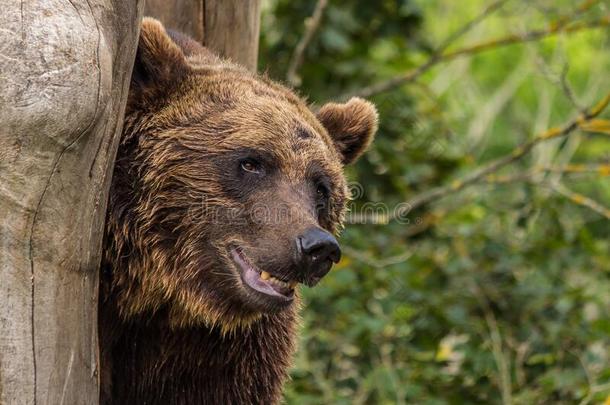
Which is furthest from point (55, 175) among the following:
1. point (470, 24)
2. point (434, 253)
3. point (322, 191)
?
point (434, 253)

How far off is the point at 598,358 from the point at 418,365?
140 cm

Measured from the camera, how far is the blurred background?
25.1 feet

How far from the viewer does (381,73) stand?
30.2 ft

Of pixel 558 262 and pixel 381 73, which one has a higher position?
pixel 381 73

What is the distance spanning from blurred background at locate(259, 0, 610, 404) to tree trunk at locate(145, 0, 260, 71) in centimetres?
140

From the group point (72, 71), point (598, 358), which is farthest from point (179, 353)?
point (598, 358)

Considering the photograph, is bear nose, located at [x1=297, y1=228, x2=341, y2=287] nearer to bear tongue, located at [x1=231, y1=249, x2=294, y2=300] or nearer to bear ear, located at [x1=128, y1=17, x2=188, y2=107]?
bear tongue, located at [x1=231, y1=249, x2=294, y2=300]

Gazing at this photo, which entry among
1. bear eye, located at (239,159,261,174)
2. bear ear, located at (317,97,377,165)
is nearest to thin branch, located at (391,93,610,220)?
bear ear, located at (317,97,377,165)

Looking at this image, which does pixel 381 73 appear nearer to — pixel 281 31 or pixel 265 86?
pixel 281 31

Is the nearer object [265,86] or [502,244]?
[265,86]

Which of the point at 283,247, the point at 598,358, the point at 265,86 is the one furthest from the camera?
the point at 598,358

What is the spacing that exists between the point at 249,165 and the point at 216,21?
158 cm

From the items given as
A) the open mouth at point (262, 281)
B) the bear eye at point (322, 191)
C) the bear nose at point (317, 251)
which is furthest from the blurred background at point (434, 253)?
the bear nose at point (317, 251)

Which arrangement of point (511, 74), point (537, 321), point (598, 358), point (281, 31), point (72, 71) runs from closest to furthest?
point (72, 71) < point (598, 358) < point (537, 321) < point (281, 31) < point (511, 74)
